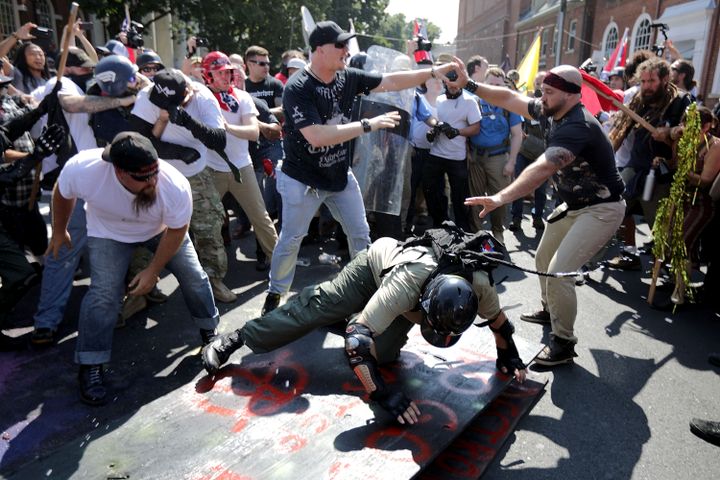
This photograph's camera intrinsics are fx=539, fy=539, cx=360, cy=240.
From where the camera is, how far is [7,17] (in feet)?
48.8

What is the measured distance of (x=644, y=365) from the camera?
3.73 m

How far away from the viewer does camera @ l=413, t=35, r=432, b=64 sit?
5.21 meters

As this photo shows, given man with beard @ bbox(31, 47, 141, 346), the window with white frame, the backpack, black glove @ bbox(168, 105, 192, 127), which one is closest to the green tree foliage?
man with beard @ bbox(31, 47, 141, 346)

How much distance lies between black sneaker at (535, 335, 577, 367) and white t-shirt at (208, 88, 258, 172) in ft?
9.48

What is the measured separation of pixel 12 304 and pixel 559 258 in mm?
3620

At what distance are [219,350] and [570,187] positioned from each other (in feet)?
8.28

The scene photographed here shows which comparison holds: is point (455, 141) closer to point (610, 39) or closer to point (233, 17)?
point (233, 17)

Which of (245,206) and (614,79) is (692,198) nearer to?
(245,206)

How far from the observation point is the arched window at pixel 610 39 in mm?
24844

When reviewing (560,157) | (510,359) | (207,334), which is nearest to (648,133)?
(560,157)

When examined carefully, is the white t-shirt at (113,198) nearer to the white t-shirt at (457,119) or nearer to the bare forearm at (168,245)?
the bare forearm at (168,245)

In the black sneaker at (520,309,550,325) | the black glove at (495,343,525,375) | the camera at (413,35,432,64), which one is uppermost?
the camera at (413,35,432,64)

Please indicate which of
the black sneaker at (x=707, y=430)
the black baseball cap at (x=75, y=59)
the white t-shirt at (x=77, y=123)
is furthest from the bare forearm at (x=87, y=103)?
the black sneaker at (x=707, y=430)

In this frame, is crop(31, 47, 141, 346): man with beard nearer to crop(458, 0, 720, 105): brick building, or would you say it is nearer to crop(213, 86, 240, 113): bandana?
crop(213, 86, 240, 113): bandana
